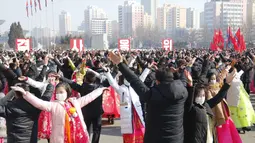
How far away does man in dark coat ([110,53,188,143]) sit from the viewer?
3938mm

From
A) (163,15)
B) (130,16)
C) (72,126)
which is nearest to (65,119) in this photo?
(72,126)

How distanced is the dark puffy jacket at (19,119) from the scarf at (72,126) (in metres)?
0.38

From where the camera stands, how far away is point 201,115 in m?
4.63

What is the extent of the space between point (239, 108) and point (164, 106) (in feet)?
13.8

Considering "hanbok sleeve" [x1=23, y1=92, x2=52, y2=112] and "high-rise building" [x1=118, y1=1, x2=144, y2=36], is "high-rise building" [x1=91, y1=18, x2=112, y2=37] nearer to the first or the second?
"high-rise building" [x1=118, y1=1, x2=144, y2=36]

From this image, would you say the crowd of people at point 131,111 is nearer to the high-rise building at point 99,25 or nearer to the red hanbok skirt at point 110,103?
the red hanbok skirt at point 110,103

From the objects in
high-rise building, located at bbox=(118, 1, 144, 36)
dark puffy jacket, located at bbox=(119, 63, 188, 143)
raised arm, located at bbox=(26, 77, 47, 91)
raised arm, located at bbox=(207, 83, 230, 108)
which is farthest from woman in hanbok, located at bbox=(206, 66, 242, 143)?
high-rise building, located at bbox=(118, 1, 144, 36)

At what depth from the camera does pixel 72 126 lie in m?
4.62

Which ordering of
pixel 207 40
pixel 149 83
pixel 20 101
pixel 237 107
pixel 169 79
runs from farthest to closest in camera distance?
pixel 207 40 → pixel 149 83 → pixel 237 107 → pixel 20 101 → pixel 169 79

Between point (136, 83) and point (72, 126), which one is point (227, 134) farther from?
point (72, 126)

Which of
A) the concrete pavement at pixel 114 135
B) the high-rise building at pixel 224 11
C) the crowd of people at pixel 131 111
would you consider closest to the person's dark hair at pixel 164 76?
the crowd of people at pixel 131 111

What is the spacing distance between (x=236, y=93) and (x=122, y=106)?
118 inches

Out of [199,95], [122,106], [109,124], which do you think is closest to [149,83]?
[109,124]

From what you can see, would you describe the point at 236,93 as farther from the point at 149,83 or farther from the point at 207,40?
the point at 207,40
